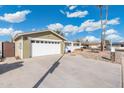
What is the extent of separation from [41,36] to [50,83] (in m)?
10.8

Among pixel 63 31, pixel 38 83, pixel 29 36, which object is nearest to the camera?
pixel 38 83

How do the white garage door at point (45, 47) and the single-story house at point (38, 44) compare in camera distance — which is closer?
the single-story house at point (38, 44)

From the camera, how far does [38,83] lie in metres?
5.15

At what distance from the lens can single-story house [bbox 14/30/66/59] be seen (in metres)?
13.5

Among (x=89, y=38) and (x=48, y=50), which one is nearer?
(x=48, y=50)

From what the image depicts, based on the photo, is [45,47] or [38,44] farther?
[45,47]

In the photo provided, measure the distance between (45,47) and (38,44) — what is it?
1.18m

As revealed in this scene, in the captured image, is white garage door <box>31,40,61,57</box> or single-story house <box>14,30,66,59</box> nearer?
single-story house <box>14,30,66,59</box>

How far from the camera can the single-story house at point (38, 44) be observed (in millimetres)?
13523

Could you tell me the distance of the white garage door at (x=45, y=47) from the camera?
14.3 meters

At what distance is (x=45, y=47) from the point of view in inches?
610

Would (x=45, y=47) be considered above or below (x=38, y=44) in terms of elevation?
below
